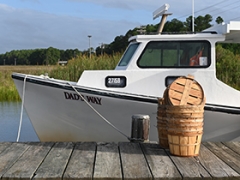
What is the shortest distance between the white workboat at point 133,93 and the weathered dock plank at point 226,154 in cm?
160

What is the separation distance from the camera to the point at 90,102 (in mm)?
6715

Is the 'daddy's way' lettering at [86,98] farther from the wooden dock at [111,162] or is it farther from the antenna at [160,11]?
the antenna at [160,11]

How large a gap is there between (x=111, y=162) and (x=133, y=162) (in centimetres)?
23

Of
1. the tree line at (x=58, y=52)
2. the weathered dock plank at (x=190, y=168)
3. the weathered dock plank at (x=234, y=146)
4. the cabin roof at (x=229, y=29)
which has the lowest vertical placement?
the weathered dock plank at (x=190, y=168)

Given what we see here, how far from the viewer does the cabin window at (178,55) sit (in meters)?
7.05

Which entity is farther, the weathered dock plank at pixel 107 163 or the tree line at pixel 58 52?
the tree line at pixel 58 52

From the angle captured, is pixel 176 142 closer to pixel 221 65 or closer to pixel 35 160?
pixel 35 160

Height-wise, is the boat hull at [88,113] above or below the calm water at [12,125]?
above

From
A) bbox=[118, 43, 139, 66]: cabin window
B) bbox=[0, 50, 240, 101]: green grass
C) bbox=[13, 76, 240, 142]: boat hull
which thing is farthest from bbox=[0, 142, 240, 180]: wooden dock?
bbox=[0, 50, 240, 101]: green grass

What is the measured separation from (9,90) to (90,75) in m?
11.9

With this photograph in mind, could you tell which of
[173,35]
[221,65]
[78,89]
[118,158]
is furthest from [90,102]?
[221,65]

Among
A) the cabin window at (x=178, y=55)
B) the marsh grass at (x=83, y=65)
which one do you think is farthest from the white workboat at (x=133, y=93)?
the marsh grass at (x=83, y=65)

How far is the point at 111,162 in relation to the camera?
4227 mm

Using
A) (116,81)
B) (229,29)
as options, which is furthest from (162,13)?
(116,81)
